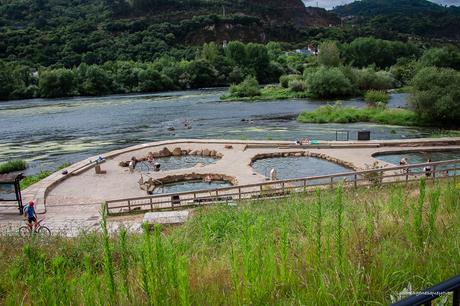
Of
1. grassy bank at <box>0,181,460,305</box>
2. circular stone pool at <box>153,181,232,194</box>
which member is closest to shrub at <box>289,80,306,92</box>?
circular stone pool at <box>153,181,232,194</box>

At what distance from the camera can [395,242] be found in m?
3.96

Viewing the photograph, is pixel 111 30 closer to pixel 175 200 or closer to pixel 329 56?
pixel 329 56

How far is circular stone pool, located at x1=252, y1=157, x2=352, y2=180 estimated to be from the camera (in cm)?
2156

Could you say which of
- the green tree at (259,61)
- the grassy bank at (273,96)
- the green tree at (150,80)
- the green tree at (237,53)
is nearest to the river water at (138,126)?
the grassy bank at (273,96)

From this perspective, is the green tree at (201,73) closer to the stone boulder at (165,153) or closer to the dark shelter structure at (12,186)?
the stone boulder at (165,153)

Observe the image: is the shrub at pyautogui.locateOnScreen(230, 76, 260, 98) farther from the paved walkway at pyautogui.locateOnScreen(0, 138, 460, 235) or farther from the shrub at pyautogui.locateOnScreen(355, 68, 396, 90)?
the paved walkway at pyautogui.locateOnScreen(0, 138, 460, 235)

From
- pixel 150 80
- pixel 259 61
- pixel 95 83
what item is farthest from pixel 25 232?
pixel 259 61

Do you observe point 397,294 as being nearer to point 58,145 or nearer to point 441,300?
point 441,300

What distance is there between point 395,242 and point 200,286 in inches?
80.7

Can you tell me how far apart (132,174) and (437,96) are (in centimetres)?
3048

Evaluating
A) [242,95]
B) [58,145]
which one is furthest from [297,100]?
[58,145]

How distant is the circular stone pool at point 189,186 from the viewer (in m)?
20.7

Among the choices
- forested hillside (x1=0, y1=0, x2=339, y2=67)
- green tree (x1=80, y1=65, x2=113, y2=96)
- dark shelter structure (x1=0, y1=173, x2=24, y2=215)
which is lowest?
dark shelter structure (x1=0, y1=173, x2=24, y2=215)

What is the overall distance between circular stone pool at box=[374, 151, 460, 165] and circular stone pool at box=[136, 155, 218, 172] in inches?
429
